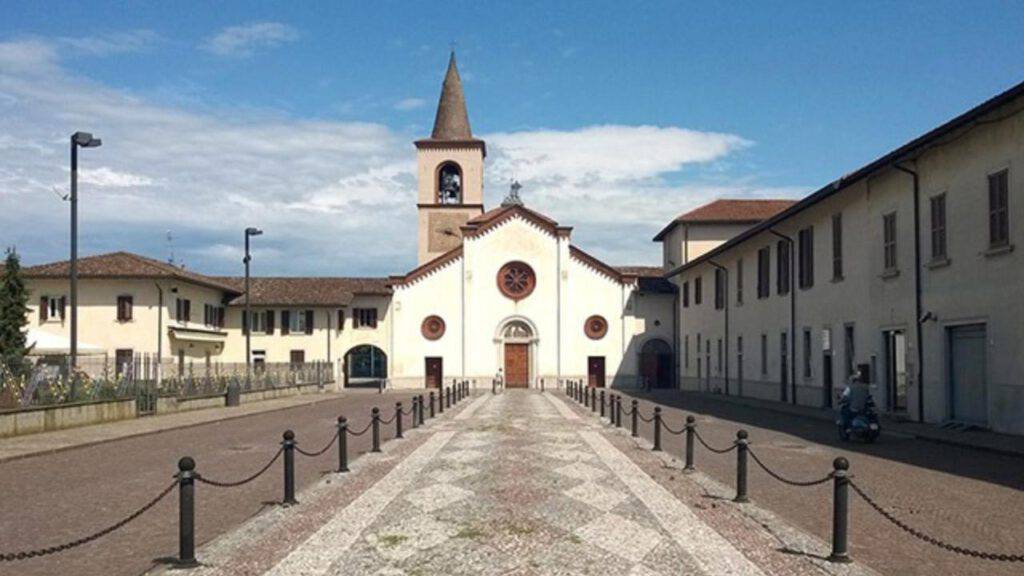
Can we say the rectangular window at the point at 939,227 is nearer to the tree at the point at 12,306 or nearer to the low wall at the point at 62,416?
the low wall at the point at 62,416

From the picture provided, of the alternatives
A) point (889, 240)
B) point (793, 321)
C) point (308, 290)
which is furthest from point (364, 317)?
point (889, 240)

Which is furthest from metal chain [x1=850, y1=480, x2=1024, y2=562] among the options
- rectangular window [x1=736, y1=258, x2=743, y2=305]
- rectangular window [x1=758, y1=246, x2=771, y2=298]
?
rectangular window [x1=736, y1=258, x2=743, y2=305]

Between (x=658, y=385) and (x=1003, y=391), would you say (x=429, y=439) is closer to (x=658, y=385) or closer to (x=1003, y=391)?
(x=1003, y=391)

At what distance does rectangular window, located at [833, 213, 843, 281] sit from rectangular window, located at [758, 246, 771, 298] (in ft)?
25.4

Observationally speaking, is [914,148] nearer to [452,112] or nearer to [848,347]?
[848,347]

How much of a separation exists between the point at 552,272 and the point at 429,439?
39696 mm

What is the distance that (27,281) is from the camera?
174 ft

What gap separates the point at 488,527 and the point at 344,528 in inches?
59.7

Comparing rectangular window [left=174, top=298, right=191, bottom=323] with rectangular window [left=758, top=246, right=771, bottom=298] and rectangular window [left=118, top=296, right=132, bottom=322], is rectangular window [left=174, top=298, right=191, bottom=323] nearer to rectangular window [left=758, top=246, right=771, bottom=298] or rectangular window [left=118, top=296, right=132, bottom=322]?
rectangular window [left=118, top=296, right=132, bottom=322]

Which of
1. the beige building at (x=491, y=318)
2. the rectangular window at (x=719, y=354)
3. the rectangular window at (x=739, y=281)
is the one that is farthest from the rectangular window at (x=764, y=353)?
the beige building at (x=491, y=318)

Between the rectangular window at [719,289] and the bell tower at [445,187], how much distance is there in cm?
2472

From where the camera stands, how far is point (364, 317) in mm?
63469

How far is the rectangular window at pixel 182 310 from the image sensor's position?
180ft

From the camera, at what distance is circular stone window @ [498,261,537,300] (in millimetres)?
60875
